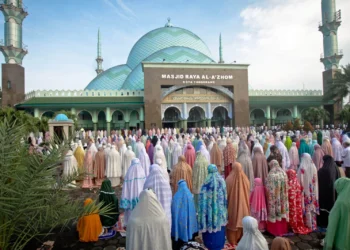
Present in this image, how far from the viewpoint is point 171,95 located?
21969 mm

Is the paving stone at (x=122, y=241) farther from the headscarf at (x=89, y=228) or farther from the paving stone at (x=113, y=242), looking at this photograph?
the headscarf at (x=89, y=228)

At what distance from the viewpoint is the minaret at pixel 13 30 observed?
20.0m

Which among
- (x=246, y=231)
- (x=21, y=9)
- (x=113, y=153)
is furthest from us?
(x=21, y=9)

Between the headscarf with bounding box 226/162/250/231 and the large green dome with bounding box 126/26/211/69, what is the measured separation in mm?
28173

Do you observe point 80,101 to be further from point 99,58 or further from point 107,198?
point 107,198

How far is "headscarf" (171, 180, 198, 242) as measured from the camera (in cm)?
321

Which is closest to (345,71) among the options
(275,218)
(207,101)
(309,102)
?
(309,102)

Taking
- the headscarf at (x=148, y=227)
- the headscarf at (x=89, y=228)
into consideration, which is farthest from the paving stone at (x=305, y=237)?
the headscarf at (x=89, y=228)

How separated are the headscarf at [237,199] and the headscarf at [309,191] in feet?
3.77

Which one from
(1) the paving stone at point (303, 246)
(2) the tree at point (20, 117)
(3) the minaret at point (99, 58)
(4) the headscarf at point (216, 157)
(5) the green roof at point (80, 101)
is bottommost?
(1) the paving stone at point (303, 246)

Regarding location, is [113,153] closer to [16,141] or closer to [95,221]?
[95,221]

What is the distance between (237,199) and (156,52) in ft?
84.8

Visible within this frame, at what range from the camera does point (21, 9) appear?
20734 mm

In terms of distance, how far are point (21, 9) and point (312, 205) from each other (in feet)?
82.5
